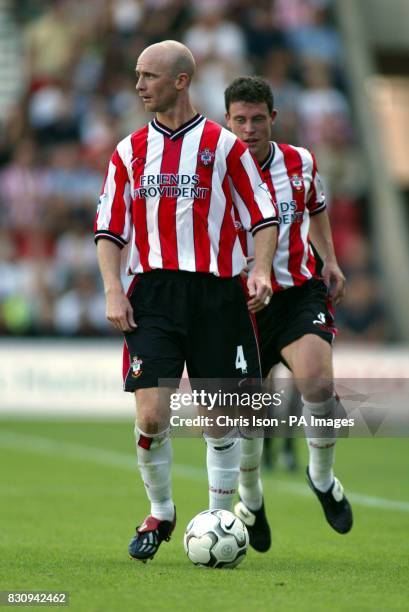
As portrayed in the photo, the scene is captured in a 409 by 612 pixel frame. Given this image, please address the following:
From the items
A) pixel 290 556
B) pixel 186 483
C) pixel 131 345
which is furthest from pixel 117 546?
pixel 186 483

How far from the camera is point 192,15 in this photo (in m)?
20.8

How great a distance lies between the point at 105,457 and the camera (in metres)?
13.3

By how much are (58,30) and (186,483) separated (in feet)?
37.1

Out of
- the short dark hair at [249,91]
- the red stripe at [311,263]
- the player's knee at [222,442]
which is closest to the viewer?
the player's knee at [222,442]

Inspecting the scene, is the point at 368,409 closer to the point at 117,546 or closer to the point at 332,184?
the point at 117,546

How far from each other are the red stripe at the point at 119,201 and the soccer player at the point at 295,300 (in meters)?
1.00

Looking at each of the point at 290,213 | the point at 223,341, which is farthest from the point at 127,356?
the point at 290,213

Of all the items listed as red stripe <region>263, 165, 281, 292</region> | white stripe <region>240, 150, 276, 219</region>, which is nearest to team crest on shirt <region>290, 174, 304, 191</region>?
red stripe <region>263, 165, 281, 292</region>

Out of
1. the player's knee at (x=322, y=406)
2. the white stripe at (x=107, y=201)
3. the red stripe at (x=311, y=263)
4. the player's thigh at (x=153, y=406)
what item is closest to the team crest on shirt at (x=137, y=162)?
the white stripe at (x=107, y=201)

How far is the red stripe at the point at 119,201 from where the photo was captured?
6230 mm

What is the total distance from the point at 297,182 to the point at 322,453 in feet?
4.67

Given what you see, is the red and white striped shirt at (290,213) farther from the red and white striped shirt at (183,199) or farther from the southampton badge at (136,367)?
the southampton badge at (136,367)

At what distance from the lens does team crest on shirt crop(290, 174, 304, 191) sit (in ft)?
23.7

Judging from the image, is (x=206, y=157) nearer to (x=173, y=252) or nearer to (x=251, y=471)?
(x=173, y=252)
